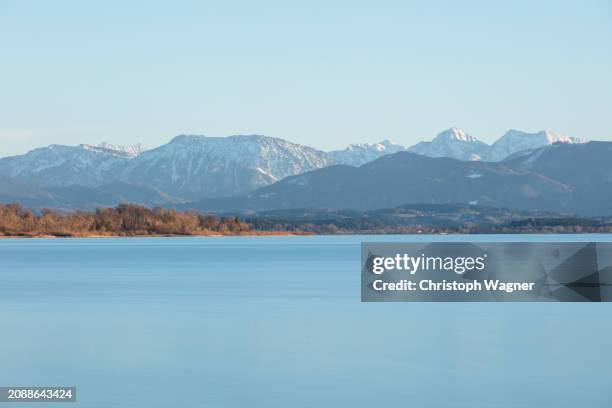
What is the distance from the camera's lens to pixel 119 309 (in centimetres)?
5191

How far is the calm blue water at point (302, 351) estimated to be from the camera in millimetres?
29297

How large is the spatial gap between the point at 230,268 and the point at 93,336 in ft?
194

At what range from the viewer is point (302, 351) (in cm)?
3700

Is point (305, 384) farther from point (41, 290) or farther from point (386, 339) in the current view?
point (41, 290)

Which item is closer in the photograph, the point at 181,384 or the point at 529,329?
the point at 181,384

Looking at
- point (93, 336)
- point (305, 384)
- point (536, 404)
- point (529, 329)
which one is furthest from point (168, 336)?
point (536, 404)

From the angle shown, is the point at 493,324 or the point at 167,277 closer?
the point at 493,324

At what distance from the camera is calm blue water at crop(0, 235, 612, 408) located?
96.1ft

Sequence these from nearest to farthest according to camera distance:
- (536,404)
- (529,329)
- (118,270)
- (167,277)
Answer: (536,404) < (529,329) < (167,277) < (118,270)

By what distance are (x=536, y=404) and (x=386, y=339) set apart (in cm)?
1239

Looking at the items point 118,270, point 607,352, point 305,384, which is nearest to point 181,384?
point 305,384

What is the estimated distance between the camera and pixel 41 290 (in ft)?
218

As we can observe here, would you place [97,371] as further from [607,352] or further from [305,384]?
[607,352]

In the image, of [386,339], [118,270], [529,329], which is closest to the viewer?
[386,339]
